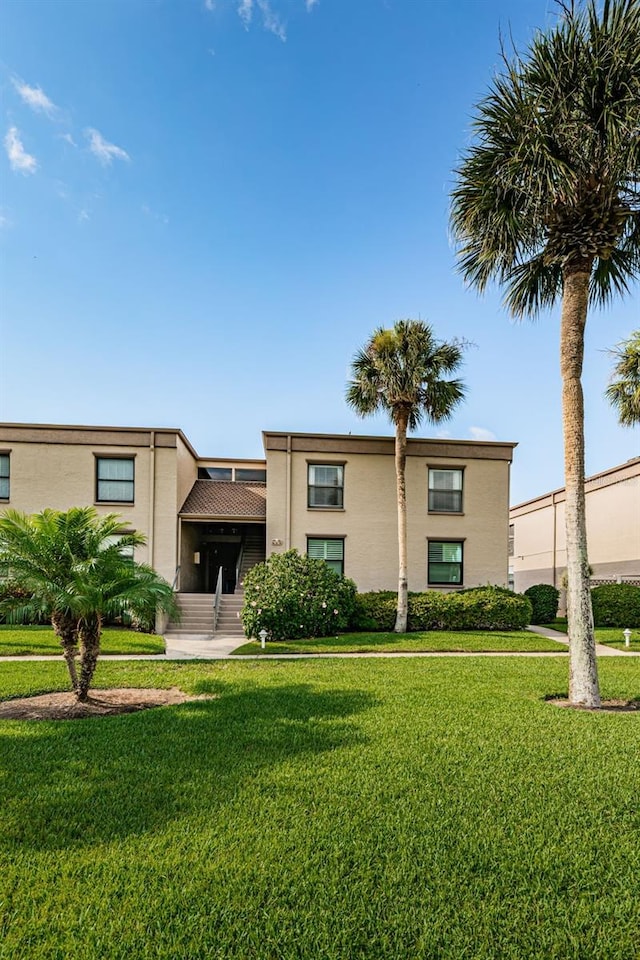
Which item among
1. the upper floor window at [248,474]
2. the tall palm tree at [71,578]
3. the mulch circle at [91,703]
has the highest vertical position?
the upper floor window at [248,474]

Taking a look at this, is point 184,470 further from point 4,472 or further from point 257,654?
point 257,654

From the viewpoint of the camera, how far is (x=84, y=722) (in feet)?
20.8

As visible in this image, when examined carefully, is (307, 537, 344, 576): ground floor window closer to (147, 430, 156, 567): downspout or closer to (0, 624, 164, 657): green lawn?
(147, 430, 156, 567): downspout

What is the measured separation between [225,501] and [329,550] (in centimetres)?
443

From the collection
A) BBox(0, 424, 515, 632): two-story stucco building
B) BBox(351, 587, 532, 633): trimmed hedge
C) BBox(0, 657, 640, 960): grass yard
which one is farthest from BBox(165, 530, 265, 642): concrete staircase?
BBox(0, 657, 640, 960): grass yard

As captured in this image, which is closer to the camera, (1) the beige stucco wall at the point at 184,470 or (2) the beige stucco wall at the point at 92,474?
(2) the beige stucco wall at the point at 92,474

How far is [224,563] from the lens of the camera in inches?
896

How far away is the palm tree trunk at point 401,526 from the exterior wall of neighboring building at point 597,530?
31.2 ft

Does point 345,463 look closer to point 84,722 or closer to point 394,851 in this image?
point 84,722

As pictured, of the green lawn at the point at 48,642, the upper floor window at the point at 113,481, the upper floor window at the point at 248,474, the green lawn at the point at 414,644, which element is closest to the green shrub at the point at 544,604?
the green lawn at the point at 414,644

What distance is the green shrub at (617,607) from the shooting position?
1647 centimetres

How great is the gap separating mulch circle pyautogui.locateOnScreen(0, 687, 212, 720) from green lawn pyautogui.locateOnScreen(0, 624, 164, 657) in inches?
161

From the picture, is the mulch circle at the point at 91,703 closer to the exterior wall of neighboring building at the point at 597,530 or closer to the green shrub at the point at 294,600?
the green shrub at the point at 294,600

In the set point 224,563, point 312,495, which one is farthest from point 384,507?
point 224,563
